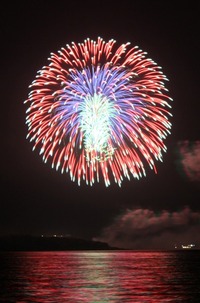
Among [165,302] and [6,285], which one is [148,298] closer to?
[165,302]

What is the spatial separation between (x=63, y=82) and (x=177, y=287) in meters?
28.4

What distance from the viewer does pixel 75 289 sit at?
61094 mm

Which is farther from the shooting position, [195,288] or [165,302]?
[195,288]

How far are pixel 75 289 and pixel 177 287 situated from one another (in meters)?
12.5

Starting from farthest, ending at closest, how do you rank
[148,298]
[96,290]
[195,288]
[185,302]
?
1. [195,288]
2. [96,290]
3. [148,298]
4. [185,302]

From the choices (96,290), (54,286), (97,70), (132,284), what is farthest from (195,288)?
(97,70)

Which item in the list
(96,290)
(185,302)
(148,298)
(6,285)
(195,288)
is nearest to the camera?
(185,302)

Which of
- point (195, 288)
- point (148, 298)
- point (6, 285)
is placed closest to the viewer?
point (148, 298)

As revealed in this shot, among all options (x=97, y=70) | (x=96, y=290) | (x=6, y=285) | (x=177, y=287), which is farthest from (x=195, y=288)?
(x=97, y=70)

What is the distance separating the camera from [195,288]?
208ft

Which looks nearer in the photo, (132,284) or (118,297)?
(118,297)

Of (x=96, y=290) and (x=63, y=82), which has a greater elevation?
(x=63, y=82)

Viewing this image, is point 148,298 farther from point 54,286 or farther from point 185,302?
point 54,286

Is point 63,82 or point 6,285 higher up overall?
point 63,82
